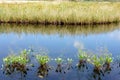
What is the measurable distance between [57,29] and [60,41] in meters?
3.28

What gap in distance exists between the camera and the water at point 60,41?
10.7 meters

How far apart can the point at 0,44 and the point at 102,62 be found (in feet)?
18.6

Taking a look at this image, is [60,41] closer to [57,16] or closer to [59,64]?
[59,64]

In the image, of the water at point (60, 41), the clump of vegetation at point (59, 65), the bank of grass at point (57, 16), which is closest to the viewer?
the water at point (60, 41)

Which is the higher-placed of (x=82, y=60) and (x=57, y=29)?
(x=82, y=60)

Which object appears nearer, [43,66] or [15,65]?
[15,65]

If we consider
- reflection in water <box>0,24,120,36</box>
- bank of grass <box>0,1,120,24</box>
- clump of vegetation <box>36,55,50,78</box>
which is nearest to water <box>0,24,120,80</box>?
reflection in water <box>0,24,120,36</box>

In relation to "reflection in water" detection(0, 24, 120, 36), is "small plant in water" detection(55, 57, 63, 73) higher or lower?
higher

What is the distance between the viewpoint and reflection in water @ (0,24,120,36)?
1848 centimetres

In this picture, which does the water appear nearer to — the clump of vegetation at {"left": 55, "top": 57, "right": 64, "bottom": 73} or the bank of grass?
the clump of vegetation at {"left": 55, "top": 57, "right": 64, "bottom": 73}

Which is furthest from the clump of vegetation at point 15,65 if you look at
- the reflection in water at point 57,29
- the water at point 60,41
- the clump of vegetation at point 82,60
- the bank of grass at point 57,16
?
the bank of grass at point 57,16

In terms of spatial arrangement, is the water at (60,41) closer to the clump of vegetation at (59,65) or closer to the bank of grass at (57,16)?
the clump of vegetation at (59,65)

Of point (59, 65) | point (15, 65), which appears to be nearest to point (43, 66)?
point (59, 65)

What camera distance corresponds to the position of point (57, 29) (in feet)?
63.0
